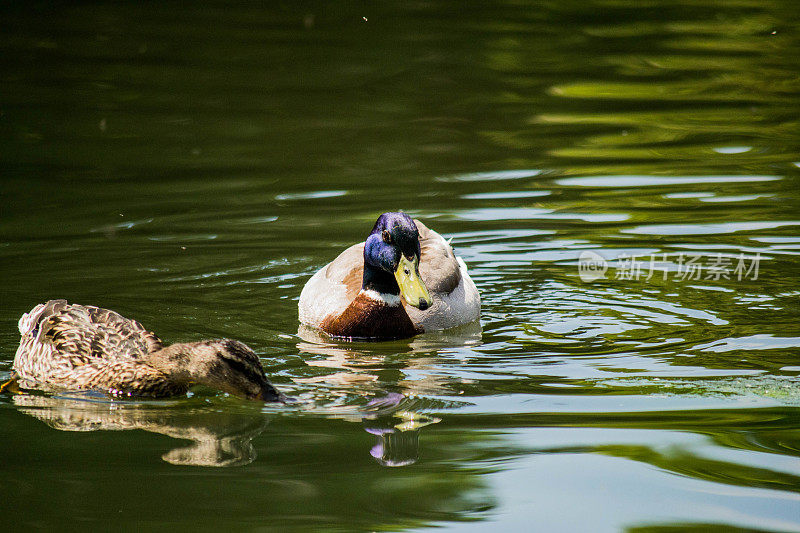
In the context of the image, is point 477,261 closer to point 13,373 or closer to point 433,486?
point 13,373

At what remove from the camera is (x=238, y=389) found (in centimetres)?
681

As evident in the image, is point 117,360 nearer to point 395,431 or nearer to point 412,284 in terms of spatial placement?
point 395,431

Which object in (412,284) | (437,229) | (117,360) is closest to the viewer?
(117,360)

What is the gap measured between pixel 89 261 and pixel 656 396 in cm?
548

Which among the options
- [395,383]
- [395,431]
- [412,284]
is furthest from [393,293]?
[395,431]

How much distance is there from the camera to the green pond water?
564 centimetres

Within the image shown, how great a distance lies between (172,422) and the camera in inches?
262

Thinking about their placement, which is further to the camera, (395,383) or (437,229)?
(437,229)

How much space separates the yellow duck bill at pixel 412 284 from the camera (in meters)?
8.71

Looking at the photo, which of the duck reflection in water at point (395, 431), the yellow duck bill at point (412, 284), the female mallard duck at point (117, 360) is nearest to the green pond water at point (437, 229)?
the duck reflection in water at point (395, 431)

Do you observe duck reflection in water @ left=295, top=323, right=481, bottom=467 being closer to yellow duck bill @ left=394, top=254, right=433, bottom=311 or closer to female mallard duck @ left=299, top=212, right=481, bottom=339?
female mallard duck @ left=299, top=212, right=481, bottom=339

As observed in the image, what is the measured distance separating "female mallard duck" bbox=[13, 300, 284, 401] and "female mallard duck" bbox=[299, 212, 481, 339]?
1773 millimetres

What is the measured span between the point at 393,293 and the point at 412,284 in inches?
8.5

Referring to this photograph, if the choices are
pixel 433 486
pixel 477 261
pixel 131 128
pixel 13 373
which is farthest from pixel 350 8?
pixel 433 486
